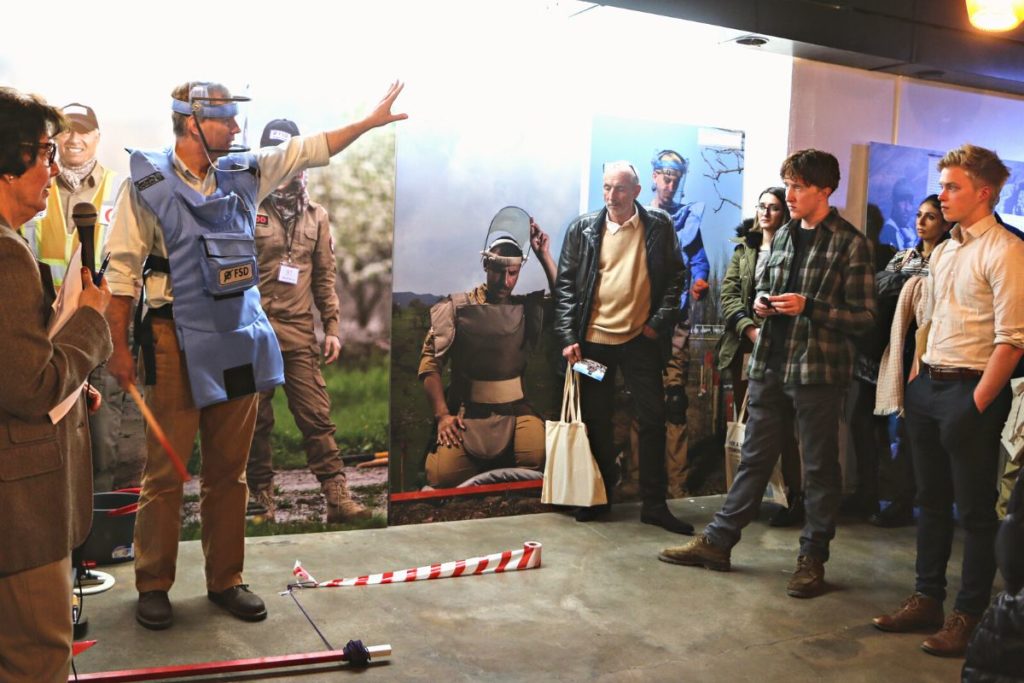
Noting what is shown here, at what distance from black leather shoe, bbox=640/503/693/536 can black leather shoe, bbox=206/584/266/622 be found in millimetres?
2452

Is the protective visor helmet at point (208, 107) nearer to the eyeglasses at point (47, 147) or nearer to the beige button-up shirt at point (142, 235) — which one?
the beige button-up shirt at point (142, 235)

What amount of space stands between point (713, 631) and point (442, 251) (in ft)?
8.46

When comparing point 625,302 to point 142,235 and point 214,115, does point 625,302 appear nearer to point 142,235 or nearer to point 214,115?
point 214,115

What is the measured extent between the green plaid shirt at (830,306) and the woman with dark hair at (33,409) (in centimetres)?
312

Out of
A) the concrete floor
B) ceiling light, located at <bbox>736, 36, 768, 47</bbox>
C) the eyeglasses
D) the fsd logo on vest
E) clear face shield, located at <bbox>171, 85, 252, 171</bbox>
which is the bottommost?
the concrete floor

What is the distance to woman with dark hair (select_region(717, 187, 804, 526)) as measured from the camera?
575cm

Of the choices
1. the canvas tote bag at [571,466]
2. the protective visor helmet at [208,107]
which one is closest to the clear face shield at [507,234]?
the canvas tote bag at [571,466]

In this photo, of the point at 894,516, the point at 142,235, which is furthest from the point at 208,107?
the point at 894,516

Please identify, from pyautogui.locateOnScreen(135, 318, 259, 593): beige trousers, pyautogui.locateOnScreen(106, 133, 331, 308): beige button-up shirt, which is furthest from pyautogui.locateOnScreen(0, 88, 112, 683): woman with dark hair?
pyautogui.locateOnScreen(135, 318, 259, 593): beige trousers

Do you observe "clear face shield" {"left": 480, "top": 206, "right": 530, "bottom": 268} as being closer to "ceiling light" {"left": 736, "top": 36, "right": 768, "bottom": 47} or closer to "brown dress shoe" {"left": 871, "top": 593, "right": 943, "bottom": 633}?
"ceiling light" {"left": 736, "top": 36, "right": 768, "bottom": 47}

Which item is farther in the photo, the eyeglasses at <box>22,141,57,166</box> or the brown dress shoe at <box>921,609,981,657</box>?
the brown dress shoe at <box>921,609,981,657</box>

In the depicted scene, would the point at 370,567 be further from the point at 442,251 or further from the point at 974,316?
the point at 974,316

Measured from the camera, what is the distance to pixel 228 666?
3.41 metres

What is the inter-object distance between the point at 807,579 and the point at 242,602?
8.22 ft
